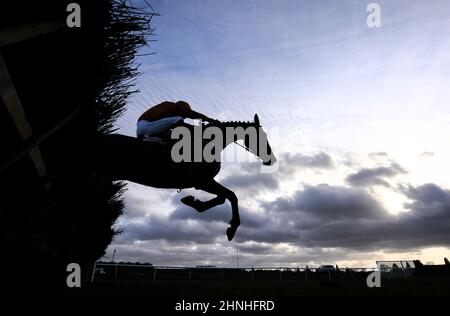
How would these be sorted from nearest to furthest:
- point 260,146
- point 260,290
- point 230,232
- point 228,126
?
point 228,126 → point 230,232 → point 260,146 → point 260,290

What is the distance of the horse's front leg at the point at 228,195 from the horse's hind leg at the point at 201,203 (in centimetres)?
9

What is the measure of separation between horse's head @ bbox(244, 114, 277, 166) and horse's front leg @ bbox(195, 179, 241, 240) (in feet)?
2.23

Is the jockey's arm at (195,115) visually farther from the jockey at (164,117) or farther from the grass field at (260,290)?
the grass field at (260,290)

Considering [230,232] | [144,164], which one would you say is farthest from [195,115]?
[230,232]

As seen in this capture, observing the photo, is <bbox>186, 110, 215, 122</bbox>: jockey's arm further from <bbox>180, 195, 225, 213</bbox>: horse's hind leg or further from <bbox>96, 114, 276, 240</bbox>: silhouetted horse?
<bbox>180, 195, 225, 213</bbox>: horse's hind leg

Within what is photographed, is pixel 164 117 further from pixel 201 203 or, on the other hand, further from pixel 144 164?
pixel 201 203

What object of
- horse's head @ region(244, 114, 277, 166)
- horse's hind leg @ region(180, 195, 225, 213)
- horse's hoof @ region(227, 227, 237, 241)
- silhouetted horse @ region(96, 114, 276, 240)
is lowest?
horse's hoof @ region(227, 227, 237, 241)

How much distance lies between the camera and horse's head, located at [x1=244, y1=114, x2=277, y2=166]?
5.12 metres

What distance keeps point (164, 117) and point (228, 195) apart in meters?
1.53

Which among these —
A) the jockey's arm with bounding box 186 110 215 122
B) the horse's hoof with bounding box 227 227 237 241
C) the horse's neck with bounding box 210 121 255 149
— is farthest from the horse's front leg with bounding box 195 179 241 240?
the jockey's arm with bounding box 186 110 215 122

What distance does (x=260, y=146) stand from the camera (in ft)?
17.0
